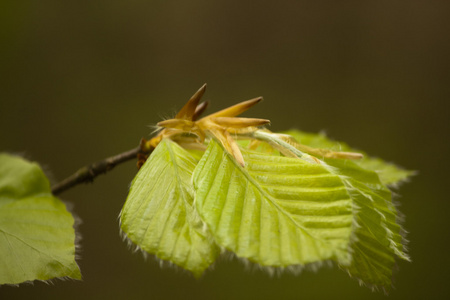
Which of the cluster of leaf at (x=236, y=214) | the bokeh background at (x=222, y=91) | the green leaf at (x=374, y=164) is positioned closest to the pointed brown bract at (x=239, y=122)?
the cluster of leaf at (x=236, y=214)

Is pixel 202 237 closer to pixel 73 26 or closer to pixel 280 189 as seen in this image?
pixel 280 189

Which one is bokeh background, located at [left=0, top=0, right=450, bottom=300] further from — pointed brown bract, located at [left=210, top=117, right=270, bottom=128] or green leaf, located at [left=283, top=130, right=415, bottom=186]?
pointed brown bract, located at [left=210, top=117, right=270, bottom=128]

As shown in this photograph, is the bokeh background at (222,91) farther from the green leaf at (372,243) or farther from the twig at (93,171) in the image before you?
the green leaf at (372,243)

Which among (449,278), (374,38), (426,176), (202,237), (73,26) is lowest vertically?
(449,278)

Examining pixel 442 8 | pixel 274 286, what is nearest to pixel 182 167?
pixel 274 286

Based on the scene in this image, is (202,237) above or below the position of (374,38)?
below

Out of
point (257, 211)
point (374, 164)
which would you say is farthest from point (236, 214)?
point (374, 164)

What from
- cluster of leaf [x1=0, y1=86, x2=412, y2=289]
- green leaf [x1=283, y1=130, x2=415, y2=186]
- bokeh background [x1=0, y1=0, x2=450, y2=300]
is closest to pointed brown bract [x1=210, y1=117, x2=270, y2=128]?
cluster of leaf [x1=0, y1=86, x2=412, y2=289]
